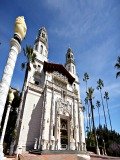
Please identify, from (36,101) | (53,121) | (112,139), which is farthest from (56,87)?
(112,139)

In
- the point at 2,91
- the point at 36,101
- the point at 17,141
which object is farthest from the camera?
the point at 36,101

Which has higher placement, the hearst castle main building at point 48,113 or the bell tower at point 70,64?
the bell tower at point 70,64

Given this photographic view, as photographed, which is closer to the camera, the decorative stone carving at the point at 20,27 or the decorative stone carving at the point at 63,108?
the decorative stone carving at the point at 20,27

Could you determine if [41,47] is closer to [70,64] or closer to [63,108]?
[70,64]

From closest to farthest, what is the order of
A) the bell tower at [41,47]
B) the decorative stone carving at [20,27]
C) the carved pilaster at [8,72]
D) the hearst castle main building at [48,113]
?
the carved pilaster at [8,72]
the decorative stone carving at [20,27]
the hearst castle main building at [48,113]
the bell tower at [41,47]

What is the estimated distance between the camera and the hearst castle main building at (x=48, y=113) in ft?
80.8

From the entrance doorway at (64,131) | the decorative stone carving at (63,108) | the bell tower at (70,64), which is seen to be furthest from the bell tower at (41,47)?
the entrance doorway at (64,131)

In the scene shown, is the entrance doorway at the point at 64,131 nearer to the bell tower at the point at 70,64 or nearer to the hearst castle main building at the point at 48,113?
the hearst castle main building at the point at 48,113

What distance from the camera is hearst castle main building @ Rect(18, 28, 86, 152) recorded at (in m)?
24.6

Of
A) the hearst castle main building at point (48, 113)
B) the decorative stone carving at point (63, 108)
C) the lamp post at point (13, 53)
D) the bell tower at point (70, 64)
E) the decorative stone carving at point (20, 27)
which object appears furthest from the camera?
the bell tower at point (70, 64)

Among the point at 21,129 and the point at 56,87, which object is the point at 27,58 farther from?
the point at 21,129

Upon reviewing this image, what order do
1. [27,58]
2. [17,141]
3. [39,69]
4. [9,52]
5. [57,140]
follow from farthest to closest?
[39,69]
[27,58]
[57,140]
[17,141]
[9,52]

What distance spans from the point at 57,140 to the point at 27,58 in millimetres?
16987

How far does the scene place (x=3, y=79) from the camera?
652 cm
